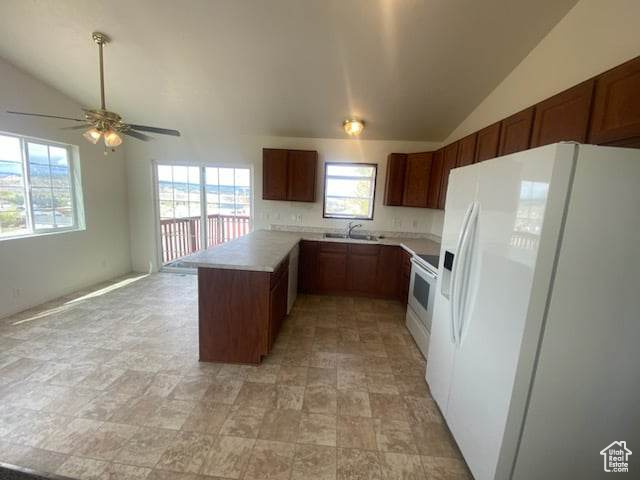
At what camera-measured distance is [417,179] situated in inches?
150

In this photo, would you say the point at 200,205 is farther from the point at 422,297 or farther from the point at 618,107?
the point at 618,107

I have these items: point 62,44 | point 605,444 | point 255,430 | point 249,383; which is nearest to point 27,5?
point 62,44

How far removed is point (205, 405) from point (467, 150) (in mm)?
3249

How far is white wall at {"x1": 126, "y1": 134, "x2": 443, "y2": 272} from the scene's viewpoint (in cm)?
416

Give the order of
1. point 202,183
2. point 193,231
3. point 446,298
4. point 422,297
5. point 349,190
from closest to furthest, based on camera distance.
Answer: point 446,298 < point 422,297 < point 349,190 < point 202,183 < point 193,231

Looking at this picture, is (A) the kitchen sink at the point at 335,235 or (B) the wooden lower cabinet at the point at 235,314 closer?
(B) the wooden lower cabinet at the point at 235,314

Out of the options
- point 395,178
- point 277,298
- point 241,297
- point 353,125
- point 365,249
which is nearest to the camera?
point 241,297

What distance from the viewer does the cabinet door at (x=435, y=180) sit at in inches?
137

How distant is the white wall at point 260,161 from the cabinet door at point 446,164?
0.72m

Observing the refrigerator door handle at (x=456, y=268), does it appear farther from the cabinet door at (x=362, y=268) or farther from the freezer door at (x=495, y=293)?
the cabinet door at (x=362, y=268)

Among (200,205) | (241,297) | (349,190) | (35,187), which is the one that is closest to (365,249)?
(349,190)

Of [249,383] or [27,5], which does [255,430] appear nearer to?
[249,383]

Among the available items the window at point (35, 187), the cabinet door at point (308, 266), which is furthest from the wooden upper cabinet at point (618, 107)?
the window at point (35, 187)

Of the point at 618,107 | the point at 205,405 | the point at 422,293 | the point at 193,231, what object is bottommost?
the point at 205,405
